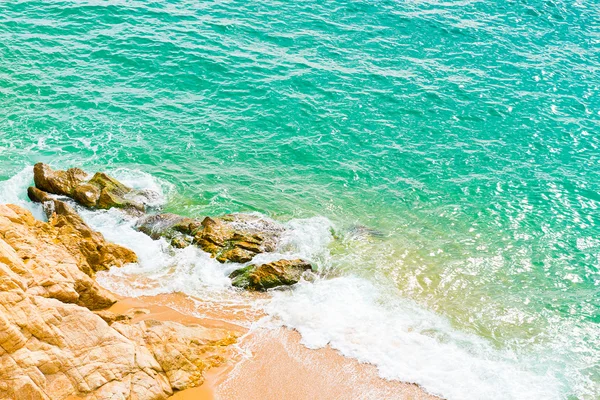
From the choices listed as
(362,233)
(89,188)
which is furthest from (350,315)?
(89,188)

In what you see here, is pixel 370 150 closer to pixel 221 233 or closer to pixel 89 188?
pixel 221 233

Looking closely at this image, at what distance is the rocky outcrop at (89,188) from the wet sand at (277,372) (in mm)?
7359

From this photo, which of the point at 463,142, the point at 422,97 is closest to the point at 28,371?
the point at 463,142

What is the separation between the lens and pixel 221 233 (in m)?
27.3

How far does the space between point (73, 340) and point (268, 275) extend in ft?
29.6

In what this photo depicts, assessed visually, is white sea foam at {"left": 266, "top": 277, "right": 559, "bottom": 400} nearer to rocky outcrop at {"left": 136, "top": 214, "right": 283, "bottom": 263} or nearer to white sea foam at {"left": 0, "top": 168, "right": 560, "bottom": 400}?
white sea foam at {"left": 0, "top": 168, "right": 560, "bottom": 400}

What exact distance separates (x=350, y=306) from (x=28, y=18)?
3441 centimetres

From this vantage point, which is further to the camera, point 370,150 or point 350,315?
point 370,150

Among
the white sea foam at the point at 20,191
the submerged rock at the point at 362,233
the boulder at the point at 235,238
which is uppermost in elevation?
the white sea foam at the point at 20,191

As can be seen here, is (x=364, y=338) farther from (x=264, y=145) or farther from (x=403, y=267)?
(x=264, y=145)

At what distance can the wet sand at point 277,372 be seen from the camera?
65.3 ft

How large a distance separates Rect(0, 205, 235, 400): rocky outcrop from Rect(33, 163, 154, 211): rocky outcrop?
580 cm

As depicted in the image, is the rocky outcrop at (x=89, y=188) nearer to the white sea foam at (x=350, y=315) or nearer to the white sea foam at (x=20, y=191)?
the white sea foam at (x=350, y=315)

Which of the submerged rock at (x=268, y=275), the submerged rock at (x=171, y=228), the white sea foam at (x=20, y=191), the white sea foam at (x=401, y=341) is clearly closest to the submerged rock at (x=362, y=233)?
the white sea foam at (x=401, y=341)
